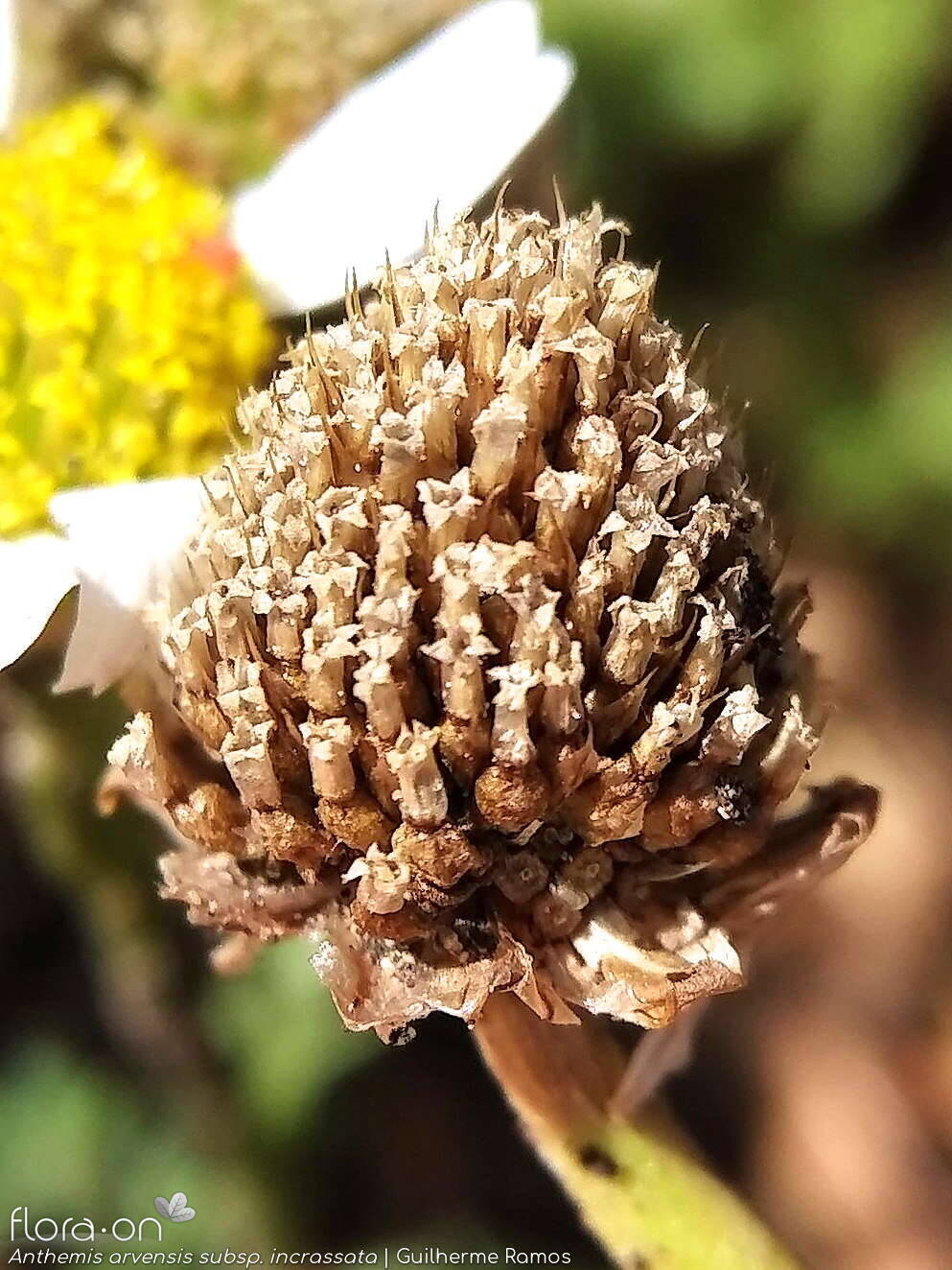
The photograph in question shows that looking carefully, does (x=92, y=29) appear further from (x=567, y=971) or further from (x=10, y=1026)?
(x=10, y=1026)

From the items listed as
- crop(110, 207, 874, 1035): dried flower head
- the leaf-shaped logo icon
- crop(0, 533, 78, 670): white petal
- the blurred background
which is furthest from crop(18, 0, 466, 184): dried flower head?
the leaf-shaped logo icon

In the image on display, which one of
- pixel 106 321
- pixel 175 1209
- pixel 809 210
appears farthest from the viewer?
pixel 809 210

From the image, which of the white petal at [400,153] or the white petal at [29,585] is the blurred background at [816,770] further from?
the white petal at [29,585]

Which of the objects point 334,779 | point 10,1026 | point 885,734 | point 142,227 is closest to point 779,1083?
point 885,734

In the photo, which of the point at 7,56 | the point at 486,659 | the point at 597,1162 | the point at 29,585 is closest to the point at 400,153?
the point at 7,56

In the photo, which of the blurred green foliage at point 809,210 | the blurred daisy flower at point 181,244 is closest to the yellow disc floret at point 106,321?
the blurred daisy flower at point 181,244
